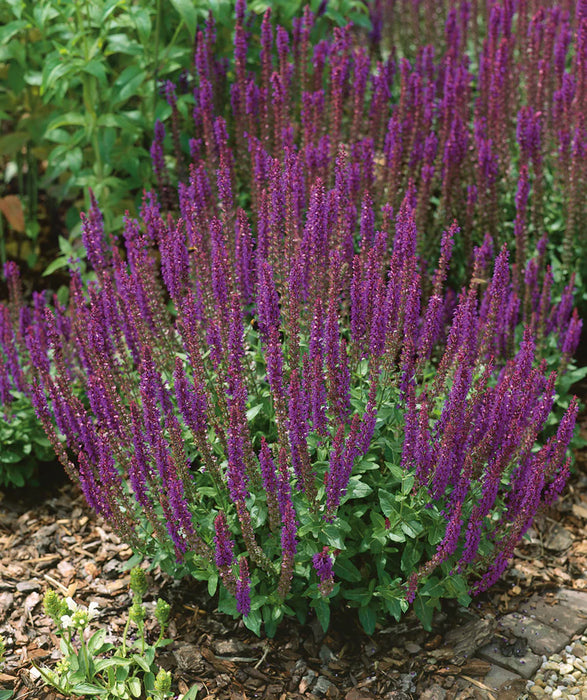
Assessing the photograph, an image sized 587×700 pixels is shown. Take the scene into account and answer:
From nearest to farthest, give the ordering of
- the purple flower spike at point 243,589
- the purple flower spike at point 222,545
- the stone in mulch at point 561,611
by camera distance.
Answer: the purple flower spike at point 222,545
the purple flower spike at point 243,589
the stone in mulch at point 561,611

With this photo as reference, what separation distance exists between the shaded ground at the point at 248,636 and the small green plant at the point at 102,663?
17 centimetres

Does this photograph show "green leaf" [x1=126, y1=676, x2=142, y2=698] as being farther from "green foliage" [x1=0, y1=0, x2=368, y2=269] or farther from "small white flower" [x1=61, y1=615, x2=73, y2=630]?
"green foliage" [x1=0, y1=0, x2=368, y2=269]

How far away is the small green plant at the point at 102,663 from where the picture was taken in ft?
9.40

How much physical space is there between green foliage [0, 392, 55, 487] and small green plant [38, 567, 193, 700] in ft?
3.67

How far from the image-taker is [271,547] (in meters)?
3.00

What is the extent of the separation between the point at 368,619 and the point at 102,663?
1.01 m

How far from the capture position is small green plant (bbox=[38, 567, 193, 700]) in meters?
2.87

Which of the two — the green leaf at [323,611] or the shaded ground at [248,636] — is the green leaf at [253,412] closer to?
the green leaf at [323,611]

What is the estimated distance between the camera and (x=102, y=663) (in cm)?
292

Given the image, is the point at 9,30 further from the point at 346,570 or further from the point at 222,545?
the point at 346,570

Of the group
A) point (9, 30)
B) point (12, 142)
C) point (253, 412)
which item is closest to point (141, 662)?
point (253, 412)

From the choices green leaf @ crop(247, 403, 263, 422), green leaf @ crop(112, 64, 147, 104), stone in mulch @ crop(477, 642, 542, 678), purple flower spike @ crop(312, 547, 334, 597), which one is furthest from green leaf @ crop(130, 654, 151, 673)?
green leaf @ crop(112, 64, 147, 104)

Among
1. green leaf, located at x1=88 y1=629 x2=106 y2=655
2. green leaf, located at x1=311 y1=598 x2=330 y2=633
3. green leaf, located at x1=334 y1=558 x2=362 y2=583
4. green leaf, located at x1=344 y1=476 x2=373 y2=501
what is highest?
green leaf, located at x1=344 y1=476 x2=373 y2=501

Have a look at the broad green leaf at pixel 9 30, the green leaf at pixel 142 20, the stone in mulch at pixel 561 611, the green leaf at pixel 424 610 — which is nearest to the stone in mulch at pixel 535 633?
the stone in mulch at pixel 561 611
